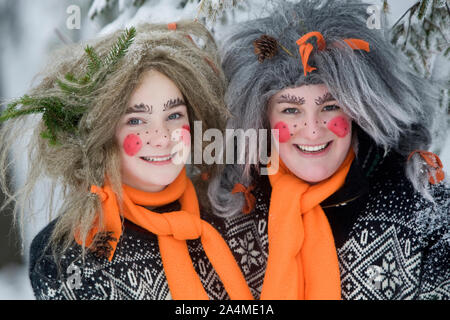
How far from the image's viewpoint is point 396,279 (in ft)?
6.23

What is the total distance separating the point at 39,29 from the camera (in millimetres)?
2734

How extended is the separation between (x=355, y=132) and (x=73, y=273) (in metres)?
1.29

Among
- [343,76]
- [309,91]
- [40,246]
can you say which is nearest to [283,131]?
[309,91]


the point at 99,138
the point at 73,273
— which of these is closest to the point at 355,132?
the point at 99,138

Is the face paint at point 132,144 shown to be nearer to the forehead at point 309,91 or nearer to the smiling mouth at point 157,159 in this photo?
the smiling mouth at point 157,159

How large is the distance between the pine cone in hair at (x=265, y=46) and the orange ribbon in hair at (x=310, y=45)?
4.0 inches

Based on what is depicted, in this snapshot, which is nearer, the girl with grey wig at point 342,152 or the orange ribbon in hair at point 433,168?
the girl with grey wig at point 342,152

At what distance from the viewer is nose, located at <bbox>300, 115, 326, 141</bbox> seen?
1874 mm

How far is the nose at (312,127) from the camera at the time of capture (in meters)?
1.87

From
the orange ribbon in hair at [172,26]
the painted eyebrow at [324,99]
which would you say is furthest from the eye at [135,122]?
the painted eyebrow at [324,99]

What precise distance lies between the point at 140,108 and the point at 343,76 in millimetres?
777

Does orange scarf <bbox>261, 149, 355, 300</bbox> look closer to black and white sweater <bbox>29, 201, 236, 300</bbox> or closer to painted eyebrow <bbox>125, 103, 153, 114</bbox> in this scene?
black and white sweater <bbox>29, 201, 236, 300</bbox>

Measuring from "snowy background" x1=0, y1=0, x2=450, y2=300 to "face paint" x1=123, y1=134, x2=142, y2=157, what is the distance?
0.73 metres

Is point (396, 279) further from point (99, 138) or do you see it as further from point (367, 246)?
point (99, 138)
